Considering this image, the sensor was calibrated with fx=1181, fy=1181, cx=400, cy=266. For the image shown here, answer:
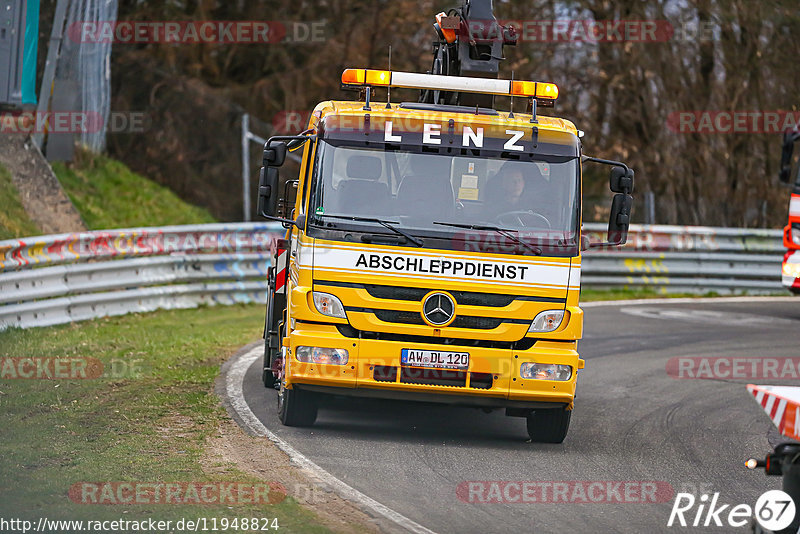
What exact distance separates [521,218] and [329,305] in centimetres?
160

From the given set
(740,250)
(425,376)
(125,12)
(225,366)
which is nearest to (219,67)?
(125,12)

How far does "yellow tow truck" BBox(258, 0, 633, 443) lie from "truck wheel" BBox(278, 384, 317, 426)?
0.01 metres

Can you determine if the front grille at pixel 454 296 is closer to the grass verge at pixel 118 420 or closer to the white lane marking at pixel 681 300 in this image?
the grass verge at pixel 118 420

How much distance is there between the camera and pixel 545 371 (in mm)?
8875

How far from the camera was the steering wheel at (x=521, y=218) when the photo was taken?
895cm

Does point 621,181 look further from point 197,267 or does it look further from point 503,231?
point 197,267

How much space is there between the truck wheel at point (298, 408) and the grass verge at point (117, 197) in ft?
38.1

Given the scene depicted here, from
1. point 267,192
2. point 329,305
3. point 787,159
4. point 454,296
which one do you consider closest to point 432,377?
point 454,296

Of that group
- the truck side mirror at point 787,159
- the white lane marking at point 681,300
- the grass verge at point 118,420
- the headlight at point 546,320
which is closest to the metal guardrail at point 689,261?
the white lane marking at point 681,300

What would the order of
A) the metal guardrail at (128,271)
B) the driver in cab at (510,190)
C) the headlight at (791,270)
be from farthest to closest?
the headlight at (791,270)
the metal guardrail at (128,271)
the driver in cab at (510,190)

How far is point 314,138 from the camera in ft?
30.2

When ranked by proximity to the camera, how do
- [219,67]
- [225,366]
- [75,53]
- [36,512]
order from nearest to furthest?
[36,512] → [225,366] → [75,53] → [219,67]

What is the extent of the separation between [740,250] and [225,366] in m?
12.4

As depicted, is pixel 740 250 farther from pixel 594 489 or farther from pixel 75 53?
pixel 594 489
